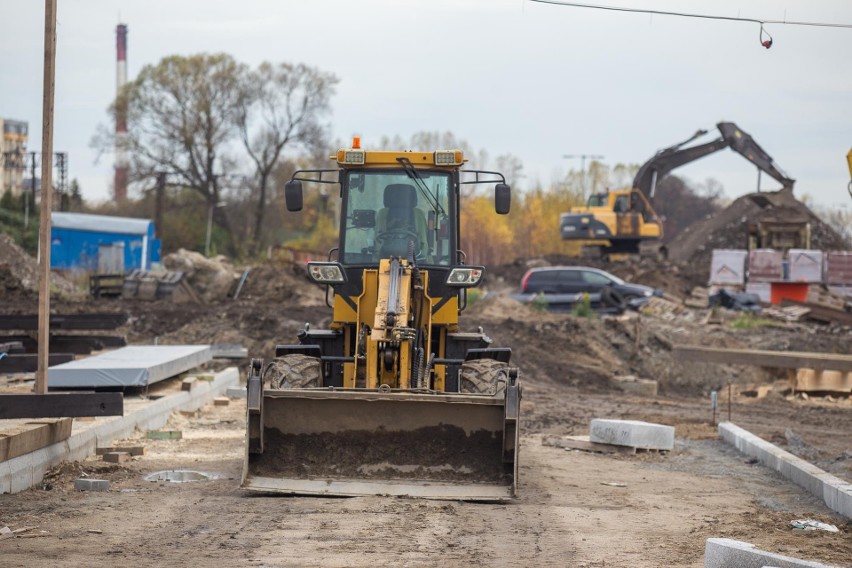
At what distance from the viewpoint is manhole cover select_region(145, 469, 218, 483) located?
11200mm

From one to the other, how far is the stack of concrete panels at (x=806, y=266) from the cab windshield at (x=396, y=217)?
28238 millimetres

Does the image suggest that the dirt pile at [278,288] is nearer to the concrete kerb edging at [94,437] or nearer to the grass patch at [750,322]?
the grass patch at [750,322]

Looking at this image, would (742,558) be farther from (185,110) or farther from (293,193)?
(185,110)

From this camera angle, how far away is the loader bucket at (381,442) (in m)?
10.1

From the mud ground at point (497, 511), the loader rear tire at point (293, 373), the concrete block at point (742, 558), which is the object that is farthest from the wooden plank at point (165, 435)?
the concrete block at point (742, 558)

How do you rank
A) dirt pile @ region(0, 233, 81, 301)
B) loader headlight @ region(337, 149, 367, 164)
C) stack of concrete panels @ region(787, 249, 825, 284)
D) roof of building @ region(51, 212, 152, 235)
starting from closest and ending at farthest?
loader headlight @ region(337, 149, 367, 164) → stack of concrete panels @ region(787, 249, 825, 284) → dirt pile @ region(0, 233, 81, 301) → roof of building @ region(51, 212, 152, 235)

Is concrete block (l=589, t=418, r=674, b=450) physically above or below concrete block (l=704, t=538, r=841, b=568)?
below

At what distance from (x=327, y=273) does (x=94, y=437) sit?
3341mm

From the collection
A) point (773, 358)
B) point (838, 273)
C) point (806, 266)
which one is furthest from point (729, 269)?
point (773, 358)

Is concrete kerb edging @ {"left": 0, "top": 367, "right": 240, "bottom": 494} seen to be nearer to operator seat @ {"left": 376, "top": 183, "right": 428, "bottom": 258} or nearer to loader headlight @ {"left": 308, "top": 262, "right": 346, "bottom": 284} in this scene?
loader headlight @ {"left": 308, "top": 262, "right": 346, "bottom": 284}

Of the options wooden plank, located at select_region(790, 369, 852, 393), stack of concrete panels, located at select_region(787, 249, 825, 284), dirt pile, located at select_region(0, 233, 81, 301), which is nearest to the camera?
wooden plank, located at select_region(790, 369, 852, 393)

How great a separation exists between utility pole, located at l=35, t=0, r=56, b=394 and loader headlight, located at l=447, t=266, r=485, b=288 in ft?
13.1

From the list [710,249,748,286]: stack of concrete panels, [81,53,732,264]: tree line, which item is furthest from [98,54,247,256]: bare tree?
[710,249,748,286]: stack of concrete panels

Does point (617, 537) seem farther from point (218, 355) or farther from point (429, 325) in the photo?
point (218, 355)
